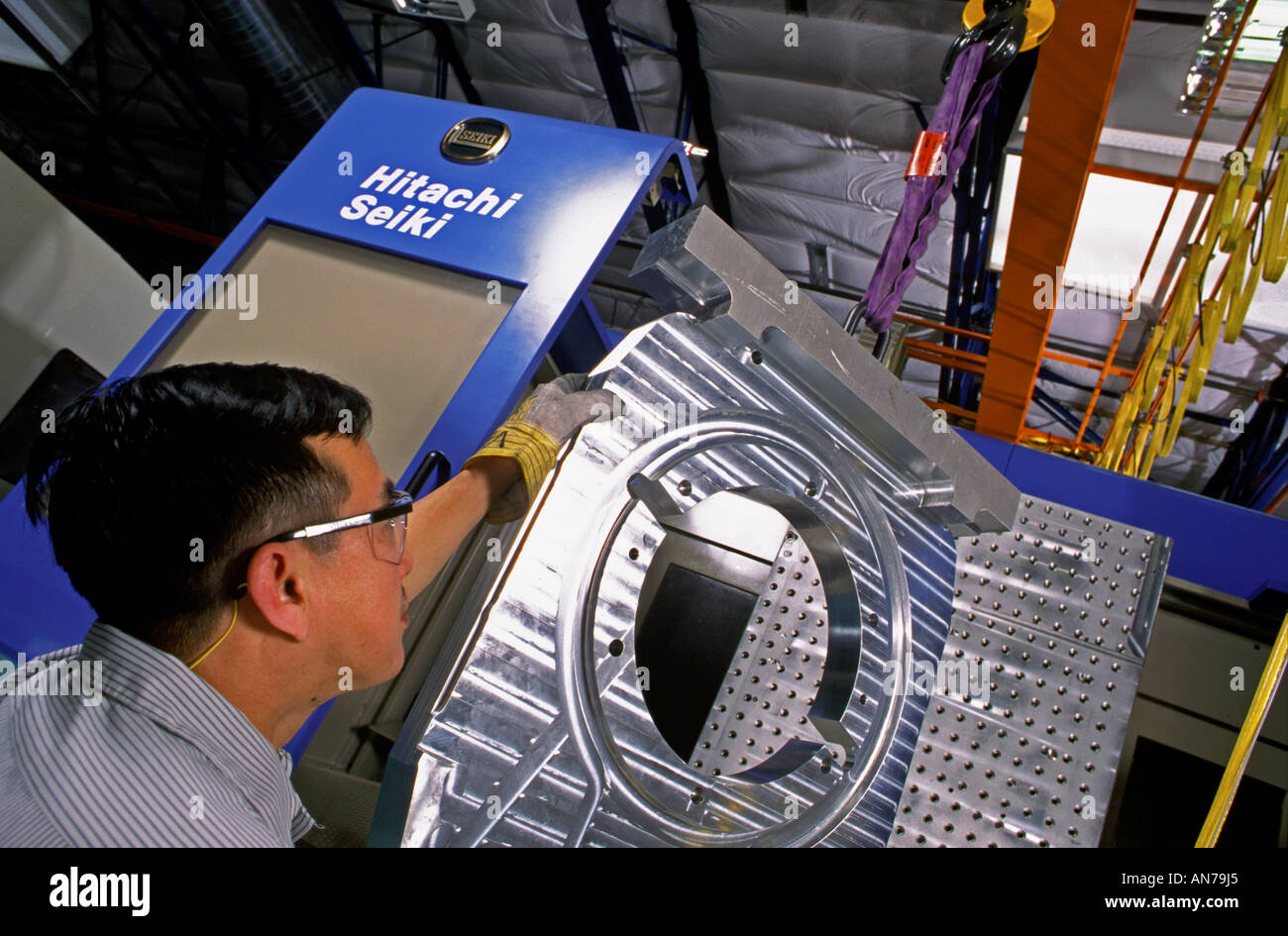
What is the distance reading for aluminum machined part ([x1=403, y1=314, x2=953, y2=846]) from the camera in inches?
31.1

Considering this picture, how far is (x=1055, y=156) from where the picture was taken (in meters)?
2.57

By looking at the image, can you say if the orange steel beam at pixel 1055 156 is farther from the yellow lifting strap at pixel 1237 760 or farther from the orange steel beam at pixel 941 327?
the orange steel beam at pixel 941 327

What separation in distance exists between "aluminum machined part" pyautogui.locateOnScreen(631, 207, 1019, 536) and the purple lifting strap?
0.28m

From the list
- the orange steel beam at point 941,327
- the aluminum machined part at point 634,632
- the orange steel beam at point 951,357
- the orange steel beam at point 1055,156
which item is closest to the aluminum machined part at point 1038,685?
the aluminum machined part at point 634,632

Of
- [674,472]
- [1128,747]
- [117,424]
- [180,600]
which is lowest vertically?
[180,600]

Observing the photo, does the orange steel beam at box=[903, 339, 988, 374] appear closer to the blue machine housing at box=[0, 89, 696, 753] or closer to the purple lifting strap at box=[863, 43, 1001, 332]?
the blue machine housing at box=[0, 89, 696, 753]

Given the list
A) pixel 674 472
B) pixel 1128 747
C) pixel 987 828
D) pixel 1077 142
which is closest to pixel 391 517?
pixel 674 472

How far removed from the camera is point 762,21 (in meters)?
4.65

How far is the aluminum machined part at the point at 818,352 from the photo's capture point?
862mm

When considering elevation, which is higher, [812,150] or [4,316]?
[812,150]

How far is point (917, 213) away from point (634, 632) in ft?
2.76

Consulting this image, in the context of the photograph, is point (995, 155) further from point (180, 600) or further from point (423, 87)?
point (180, 600)
